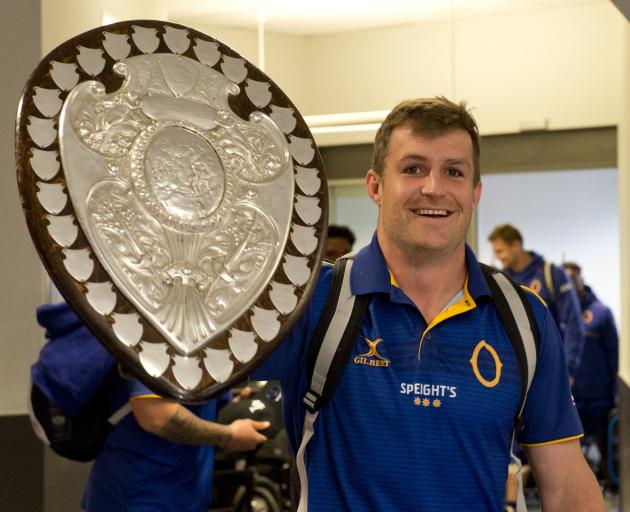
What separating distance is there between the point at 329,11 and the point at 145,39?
6423mm

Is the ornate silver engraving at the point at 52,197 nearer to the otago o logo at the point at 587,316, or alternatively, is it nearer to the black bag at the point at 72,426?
the black bag at the point at 72,426

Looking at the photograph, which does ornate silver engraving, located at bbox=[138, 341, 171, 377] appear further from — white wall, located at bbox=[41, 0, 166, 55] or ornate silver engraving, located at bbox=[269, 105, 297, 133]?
white wall, located at bbox=[41, 0, 166, 55]

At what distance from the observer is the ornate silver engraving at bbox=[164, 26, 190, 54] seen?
1.78m

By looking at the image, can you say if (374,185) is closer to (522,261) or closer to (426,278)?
(426,278)

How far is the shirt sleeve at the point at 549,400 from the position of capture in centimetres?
204

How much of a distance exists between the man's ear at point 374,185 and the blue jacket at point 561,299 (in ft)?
15.1

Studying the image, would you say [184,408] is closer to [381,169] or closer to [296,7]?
[381,169]

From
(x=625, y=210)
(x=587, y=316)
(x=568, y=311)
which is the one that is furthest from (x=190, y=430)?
(x=587, y=316)

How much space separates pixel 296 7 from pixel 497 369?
20.4ft

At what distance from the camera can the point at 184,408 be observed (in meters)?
2.89

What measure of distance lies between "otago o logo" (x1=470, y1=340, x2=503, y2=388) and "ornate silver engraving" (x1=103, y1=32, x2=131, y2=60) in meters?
0.85

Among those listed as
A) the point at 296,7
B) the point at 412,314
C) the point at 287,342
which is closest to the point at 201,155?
the point at 287,342

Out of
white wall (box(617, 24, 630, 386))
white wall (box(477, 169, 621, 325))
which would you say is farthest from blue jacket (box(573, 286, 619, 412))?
white wall (box(477, 169, 621, 325))

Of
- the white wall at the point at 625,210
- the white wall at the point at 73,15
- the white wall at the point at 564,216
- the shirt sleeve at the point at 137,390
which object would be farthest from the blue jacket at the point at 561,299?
the shirt sleeve at the point at 137,390
